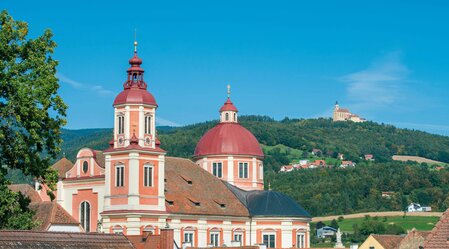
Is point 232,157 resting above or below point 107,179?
above

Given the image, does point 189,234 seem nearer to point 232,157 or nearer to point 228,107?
point 232,157

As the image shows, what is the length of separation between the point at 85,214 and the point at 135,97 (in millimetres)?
11146

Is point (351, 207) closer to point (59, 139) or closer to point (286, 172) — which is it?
point (286, 172)

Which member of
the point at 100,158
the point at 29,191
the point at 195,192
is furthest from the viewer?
the point at 29,191

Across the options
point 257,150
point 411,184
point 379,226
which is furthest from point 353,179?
point 257,150

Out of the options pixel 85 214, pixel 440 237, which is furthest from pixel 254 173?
pixel 440 237

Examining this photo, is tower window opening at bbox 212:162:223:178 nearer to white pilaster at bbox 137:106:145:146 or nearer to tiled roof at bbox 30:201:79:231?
white pilaster at bbox 137:106:145:146

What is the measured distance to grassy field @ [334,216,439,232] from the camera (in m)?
132

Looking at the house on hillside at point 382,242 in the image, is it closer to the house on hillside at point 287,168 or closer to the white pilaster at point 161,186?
the white pilaster at point 161,186

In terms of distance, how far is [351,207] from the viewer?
519 ft

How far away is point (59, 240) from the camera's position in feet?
141

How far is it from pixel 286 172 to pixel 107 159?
100 m

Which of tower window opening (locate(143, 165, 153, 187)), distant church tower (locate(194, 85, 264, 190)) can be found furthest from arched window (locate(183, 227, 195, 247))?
distant church tower (locate(194, 85, 264, 190))

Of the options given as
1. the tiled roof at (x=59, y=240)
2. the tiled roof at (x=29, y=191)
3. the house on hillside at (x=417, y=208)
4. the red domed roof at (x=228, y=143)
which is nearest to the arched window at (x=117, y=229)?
the tiled roof at (x=29, y=191)
